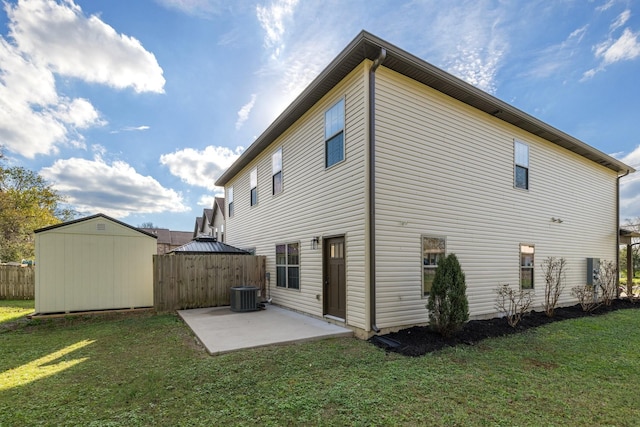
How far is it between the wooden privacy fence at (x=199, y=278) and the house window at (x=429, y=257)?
552 centimetres

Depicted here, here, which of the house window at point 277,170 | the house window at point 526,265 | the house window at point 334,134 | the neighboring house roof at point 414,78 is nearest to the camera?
the neighboring house roof at point 414,78

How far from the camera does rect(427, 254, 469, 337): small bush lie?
18.5 feet

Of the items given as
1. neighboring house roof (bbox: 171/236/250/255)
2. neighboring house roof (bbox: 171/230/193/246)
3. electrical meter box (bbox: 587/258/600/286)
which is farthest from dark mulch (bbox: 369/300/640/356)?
neighboring house roof (bbox: 171/230/193/246)

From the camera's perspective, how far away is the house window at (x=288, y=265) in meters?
8.49

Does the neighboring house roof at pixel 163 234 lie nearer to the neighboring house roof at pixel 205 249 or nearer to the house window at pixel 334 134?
the neighboring house roof at pixel 205 249

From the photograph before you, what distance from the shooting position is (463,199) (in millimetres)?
7535

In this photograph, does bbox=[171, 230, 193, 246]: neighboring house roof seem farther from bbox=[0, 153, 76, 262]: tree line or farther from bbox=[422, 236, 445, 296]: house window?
bbox=[422, 236, 445, 296]: house window

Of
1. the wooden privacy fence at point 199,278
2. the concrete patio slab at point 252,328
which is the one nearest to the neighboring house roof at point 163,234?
the wooden privacy fence at point 199,278

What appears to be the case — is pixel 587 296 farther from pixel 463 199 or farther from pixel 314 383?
pixel 314 383

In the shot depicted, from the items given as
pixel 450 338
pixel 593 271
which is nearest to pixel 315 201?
pixel 450 338

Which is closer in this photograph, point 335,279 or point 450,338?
point 450,338

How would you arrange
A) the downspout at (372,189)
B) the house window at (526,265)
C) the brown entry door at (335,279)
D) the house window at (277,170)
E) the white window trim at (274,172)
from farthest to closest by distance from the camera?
the house window at (277,170)
the white window trim at (274,172)
the house window at (526,265)
the brown entry door at (335,279)
the downspout at (372,189)

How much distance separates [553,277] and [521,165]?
360cm

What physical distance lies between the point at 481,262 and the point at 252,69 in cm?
871
